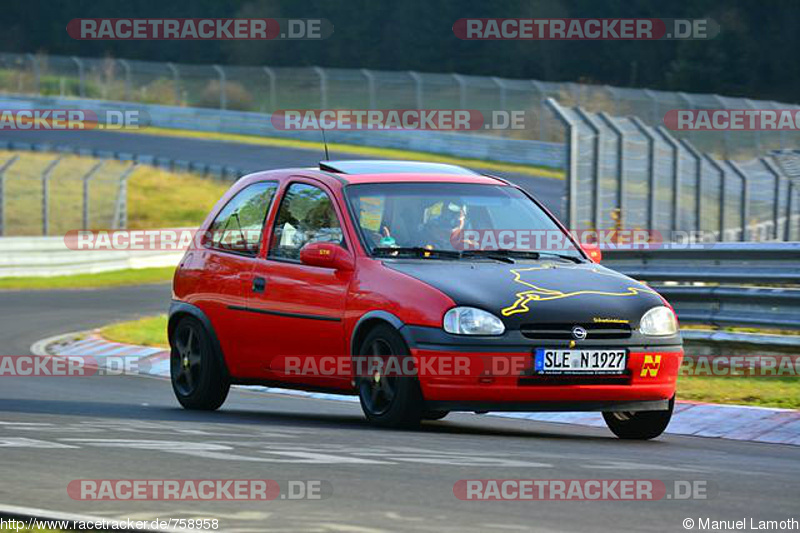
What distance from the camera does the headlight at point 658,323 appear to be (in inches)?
349

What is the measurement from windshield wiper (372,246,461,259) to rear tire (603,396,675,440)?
1325 millimetres

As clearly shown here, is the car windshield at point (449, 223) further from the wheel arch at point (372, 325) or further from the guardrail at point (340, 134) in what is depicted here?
the guardrail at point (340, 134)

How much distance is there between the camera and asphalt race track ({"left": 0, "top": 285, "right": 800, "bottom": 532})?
229 inches

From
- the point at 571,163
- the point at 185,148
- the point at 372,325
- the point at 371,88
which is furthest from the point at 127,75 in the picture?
the point at 372,325

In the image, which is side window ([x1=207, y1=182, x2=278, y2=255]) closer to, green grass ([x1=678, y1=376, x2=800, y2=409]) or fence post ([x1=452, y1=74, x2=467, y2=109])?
green grass ([x1=678, y1=376, x2=800, y2=409])

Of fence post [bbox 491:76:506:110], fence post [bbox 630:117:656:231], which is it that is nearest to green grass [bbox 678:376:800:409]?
fence post [bbox 630:117:656:231]

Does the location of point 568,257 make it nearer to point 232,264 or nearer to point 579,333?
point 579,333

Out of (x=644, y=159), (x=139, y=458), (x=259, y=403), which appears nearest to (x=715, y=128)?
(x=644, y=159)

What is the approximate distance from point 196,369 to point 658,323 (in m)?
3.45

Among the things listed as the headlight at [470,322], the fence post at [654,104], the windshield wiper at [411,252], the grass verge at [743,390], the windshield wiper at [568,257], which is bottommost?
the grass verge at [743,390]

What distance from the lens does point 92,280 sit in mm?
29000

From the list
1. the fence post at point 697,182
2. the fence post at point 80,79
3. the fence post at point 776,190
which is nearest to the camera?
the fence post at point 697,182

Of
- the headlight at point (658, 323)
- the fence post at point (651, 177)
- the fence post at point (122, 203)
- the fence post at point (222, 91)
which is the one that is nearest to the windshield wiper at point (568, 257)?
the headlight at point (658, 323)

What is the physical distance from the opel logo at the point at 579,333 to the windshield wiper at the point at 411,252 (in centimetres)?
104
